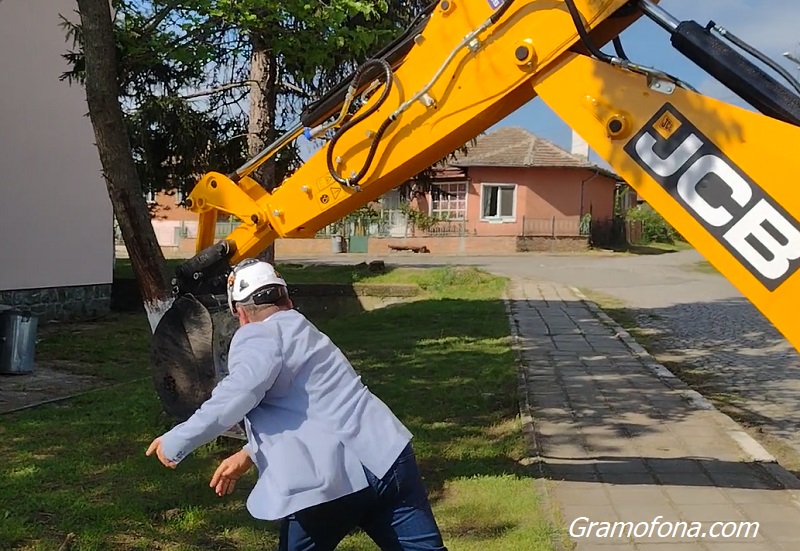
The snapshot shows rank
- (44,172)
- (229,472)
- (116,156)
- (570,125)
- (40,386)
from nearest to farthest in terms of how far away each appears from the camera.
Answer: (229,472)
(570,125)
(116,156)
(40,386)
(44,172)

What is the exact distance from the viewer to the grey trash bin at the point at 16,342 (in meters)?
9.50

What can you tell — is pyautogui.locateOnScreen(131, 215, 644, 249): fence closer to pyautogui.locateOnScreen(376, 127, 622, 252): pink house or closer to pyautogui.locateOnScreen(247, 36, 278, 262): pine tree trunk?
pyautogui.locateOnScreen(376, 127, 622, 252): pink house

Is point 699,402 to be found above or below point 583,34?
below

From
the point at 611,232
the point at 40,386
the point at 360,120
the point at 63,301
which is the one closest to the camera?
the point at 360,120

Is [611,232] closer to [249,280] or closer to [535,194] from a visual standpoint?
[535,194]

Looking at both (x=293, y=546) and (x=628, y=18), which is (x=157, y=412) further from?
(x=628, y=18)

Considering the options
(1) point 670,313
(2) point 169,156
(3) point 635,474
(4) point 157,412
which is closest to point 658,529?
(3) point 635,474

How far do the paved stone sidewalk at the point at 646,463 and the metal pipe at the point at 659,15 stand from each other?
2756 millimetres

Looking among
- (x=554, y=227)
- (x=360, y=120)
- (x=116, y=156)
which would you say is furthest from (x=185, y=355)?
(x=554, y=227)

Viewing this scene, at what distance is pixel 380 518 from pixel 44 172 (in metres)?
11.9

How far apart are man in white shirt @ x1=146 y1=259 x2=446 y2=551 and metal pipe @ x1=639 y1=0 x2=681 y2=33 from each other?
203 cm

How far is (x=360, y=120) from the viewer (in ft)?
15.5

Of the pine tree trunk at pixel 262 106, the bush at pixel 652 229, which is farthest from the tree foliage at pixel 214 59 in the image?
the bush at pixel 652 229

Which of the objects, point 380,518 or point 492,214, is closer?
point 380,518
